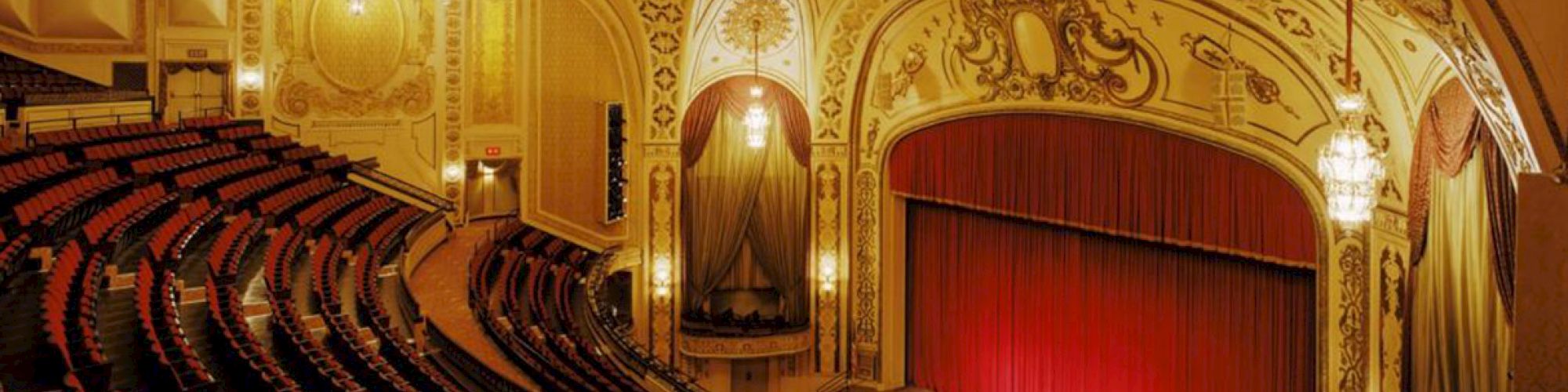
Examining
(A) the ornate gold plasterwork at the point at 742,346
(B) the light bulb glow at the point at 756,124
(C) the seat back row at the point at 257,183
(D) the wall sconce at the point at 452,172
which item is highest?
(B) the light bulb glow at the point at 756,124

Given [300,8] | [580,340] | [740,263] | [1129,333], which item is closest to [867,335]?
[740,263]

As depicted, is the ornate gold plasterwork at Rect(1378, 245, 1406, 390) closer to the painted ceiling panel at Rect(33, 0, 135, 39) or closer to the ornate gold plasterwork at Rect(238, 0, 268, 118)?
the ornate gold plasterwork at Rect(238, 0, 268, 118)

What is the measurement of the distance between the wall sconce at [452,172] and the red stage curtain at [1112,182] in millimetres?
4598

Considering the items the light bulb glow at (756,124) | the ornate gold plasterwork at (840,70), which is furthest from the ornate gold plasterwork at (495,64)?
the ornate gold plasterwork at (840,70)

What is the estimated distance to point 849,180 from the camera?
1395 cm

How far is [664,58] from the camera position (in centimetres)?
1385

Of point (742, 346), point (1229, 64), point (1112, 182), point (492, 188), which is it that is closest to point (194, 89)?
point (492, 188)

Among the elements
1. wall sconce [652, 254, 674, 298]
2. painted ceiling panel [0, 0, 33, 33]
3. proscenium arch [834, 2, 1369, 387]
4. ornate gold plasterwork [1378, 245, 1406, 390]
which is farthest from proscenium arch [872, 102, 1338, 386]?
painted ceiling panel [0, 0, 33, 33]

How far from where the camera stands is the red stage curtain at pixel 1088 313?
397 inches

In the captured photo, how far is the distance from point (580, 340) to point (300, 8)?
5219 millimetres

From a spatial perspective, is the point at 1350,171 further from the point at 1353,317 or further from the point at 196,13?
the point at 196,13

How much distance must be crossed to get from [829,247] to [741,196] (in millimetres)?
1093

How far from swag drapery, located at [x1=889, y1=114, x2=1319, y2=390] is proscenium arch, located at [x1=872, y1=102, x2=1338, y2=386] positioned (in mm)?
103

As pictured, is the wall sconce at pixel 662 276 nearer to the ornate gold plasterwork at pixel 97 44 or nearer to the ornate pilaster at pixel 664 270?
the ornate pilaster at pixel 664 270
